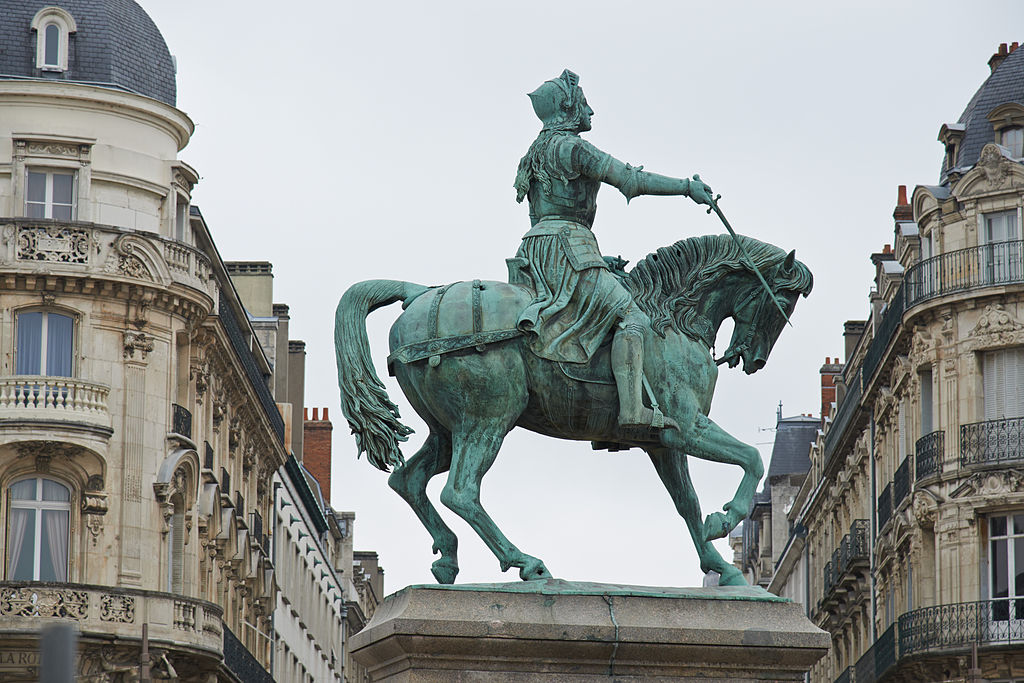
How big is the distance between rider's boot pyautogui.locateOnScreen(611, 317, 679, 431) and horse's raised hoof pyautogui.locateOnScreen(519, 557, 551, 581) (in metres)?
0.95

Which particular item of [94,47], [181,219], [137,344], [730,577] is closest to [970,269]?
[181,219]

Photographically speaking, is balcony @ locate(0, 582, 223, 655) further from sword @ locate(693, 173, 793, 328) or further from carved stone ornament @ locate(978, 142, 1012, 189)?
sword @ locate(693, 173, 793, 328)

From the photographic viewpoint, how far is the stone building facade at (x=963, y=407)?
4453cm

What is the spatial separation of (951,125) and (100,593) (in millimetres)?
21379

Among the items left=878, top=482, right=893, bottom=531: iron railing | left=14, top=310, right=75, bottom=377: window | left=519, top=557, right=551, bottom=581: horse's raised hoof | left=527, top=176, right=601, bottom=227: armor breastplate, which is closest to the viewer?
left=519, top=557, right=551, bottom=581: horse's raised hoof

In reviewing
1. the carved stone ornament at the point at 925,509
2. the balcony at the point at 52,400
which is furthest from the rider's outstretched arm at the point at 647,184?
the carved stone ornament at the point at 925,509

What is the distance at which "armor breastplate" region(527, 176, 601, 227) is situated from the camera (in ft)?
44.1

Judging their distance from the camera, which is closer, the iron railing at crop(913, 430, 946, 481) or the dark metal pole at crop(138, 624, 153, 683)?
the dark metal pole at crop(138, 624, 153, 683)

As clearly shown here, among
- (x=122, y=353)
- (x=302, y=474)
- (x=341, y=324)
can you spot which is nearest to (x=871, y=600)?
(x=302, y=474)

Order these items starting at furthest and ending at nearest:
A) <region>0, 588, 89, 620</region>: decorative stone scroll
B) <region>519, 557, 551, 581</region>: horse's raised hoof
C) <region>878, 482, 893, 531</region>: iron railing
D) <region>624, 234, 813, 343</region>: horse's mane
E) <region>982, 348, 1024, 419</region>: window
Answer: <region>878, 482, 893, 531</region>: iron railing < <region>982, 348, 1024, 419</region>: window < <region>0, 588, 89, 620</region>: decorative stone scroll < <region>624, 234, 813, 343</region>: horse's mane < <region>519, 557, 551, 581</region>: horse's raised hoof

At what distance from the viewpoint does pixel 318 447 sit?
82375 mm

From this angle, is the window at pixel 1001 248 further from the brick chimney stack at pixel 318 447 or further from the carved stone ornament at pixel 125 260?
the brick chimney stack at pixel 318 447

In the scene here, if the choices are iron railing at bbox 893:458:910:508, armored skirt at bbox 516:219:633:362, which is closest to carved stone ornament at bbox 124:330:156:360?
iron railing at bbox 893:458:910:508

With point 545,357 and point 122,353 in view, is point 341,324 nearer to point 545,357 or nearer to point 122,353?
point 545,357
